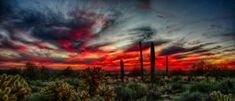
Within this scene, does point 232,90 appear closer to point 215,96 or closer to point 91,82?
point 91,82

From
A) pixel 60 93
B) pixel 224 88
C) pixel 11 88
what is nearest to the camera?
pixel 11 88

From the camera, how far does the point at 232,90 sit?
17.4 meters

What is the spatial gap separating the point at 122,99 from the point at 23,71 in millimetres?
37465

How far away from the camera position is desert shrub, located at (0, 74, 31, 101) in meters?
5.06

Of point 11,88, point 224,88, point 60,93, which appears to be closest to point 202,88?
point 224,88

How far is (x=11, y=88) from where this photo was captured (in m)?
5.66

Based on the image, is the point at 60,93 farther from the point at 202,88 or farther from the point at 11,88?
the point at 202,88

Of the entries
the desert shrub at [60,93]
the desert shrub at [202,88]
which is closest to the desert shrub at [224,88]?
the desert shrub at [202,88]

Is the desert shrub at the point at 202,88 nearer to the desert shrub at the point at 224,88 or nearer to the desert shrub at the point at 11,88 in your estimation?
the desert shrub at the point at 224,88

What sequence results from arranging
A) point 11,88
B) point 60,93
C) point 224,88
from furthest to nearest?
point 224,88 < point 60,93 < point 11,88

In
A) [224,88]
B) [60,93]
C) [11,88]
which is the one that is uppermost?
[11,88]

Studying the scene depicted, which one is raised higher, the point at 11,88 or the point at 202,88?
the point at 11,88

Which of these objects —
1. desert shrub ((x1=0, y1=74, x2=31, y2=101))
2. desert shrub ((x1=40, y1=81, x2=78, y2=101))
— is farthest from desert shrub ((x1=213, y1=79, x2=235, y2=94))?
desert shrub ((x1=0, y1=74, x2=31, y2=101))

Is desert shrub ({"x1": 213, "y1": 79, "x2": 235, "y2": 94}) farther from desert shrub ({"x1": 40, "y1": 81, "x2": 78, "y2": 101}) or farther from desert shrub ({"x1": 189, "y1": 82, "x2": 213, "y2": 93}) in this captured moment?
desert shrub ({"x1": 40, "y1": 81, "x2": 78, "y2": 101})
